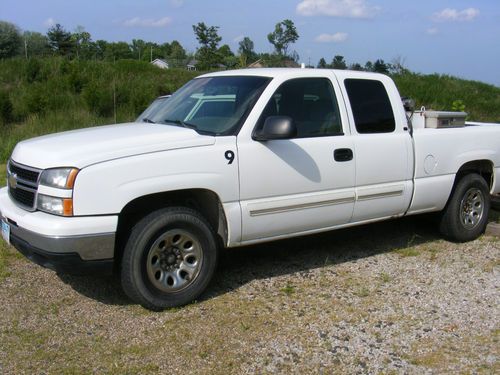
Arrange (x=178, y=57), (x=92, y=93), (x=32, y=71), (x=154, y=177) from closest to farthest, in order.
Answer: (x=154, y=177)
(x=92, y=93)
(x=32, y=71)
(x=178, y=57)

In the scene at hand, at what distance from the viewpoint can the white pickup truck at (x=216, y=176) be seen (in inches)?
157

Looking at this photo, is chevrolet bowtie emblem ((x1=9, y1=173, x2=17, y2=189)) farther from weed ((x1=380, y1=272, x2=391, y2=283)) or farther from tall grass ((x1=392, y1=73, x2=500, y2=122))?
tall grass ((x1=392, y1=73, x2=500, y2=122))

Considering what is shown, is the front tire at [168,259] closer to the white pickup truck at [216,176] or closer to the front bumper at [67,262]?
the white pickup truck at [216,176]

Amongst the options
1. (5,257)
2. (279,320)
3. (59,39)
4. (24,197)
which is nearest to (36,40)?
(59,39)

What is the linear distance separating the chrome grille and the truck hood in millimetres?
55

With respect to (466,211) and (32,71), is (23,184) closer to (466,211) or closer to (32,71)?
(466,211)

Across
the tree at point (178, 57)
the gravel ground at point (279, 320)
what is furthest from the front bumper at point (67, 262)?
the tree at point (178, 57)

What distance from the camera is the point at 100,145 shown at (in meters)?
4.18

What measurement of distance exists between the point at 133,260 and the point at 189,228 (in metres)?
0.51

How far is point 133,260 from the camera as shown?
4152 millimetres

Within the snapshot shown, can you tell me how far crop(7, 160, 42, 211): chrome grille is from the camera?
13.6ft

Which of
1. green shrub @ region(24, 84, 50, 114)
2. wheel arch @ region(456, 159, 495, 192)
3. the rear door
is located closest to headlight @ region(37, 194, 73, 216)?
the rear door

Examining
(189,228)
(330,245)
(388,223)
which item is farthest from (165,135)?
(388,223)

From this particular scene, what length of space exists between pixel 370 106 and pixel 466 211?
1889 mm
